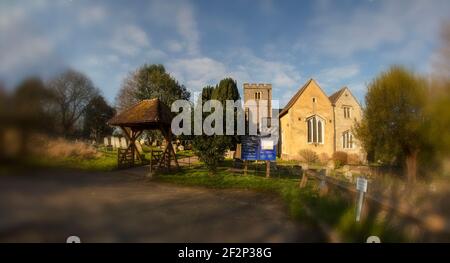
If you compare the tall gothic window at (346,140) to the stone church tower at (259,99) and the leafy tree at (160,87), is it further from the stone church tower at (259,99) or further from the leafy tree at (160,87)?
the leafy tree at (160,87)

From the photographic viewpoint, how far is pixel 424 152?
4.22 meters

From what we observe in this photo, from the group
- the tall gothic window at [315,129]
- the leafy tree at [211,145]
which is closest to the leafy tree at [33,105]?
the leafy tree at [211,145]

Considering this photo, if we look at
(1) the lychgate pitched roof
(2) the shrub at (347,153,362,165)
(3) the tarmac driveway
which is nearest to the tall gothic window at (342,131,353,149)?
(2) the shrub at (347,153,362,165)

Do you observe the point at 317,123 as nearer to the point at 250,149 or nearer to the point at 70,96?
the point at 250,149

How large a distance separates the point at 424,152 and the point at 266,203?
403 cm

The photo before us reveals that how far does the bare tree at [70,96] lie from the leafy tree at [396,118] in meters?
4.55

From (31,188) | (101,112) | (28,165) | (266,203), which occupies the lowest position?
(266,203)

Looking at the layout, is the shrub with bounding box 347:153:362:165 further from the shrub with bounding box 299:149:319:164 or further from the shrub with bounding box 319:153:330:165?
the shrub with bounding box 299:149:319:164

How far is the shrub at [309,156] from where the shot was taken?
2460 centimetres

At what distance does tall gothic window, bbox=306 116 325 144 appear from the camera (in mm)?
26516
